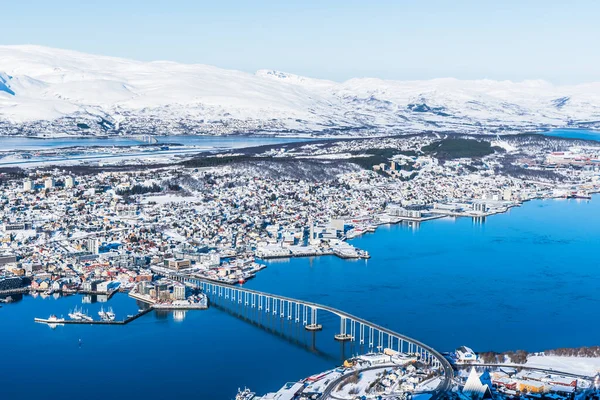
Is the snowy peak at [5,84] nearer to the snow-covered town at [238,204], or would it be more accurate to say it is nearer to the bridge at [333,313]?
the snow-covered town at [238,204]

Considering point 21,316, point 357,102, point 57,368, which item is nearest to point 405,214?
point 21,316

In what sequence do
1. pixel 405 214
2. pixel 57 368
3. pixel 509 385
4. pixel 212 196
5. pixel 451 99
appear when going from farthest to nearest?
pixel 451 99, pixel 212 196, pixel 405 214, pixel 57 368, pixel 509 385

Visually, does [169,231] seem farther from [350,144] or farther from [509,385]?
[350,144]

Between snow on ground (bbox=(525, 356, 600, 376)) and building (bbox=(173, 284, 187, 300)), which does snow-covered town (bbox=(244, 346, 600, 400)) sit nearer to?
snow on ground (bbox=(525, 356, 600, 376))

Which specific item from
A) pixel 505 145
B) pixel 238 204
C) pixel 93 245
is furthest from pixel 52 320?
pixel 505 145

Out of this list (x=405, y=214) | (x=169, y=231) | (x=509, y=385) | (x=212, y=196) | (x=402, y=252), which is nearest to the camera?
(x=509, y=385)

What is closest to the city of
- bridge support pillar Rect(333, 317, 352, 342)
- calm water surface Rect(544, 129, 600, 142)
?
bridge support pillar Rect(333, 317, 352, 342)
